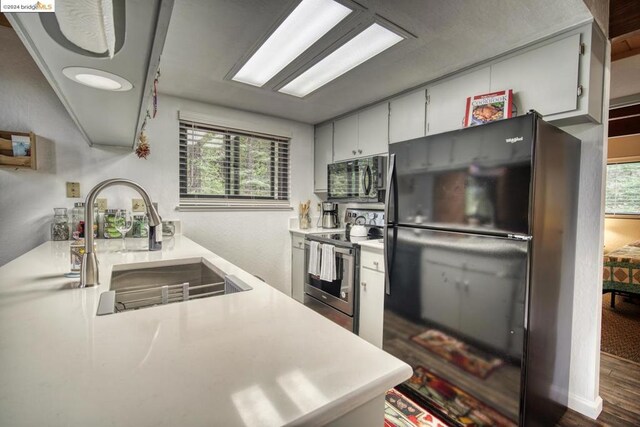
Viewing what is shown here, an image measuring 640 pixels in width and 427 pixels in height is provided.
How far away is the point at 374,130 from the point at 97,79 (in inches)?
84.7

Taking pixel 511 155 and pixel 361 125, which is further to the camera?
pixel 361 125

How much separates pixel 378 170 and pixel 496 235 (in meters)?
1.32

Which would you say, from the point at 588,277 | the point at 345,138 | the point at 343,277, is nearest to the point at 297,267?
the point at 343,277

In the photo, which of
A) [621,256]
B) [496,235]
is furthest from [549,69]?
[621,256]

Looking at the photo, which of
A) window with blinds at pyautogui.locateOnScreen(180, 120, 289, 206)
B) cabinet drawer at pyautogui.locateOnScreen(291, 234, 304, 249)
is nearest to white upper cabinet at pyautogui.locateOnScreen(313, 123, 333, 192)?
window with blinds at pyautogui.locateOnScreen(180, 120, 289, 206)

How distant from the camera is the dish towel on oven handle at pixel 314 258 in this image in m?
2.77

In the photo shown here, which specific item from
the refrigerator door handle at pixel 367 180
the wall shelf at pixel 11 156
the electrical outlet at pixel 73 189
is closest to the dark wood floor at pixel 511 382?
the refrigerator door handle at pixel 367 180

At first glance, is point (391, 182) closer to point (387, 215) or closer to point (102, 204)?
point (387, 215)

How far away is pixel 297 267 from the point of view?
3.23m

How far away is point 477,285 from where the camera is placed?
1.48 meters

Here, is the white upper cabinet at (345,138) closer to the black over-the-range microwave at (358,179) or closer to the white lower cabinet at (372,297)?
the black over-the-range microwave at (358,179)

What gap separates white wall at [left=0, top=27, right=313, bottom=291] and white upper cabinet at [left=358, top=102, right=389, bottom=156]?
867 mm

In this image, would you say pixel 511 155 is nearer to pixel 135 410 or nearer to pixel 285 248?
pixel 135 410

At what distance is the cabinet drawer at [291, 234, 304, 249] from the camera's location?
317 cm
